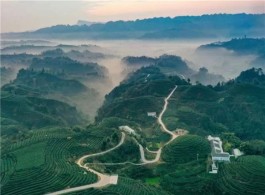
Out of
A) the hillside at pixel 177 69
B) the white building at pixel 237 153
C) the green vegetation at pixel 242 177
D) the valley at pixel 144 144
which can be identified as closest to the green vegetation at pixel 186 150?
the valley at pixel 144 144

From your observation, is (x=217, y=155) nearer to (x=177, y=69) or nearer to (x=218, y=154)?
(x=218, y=154)

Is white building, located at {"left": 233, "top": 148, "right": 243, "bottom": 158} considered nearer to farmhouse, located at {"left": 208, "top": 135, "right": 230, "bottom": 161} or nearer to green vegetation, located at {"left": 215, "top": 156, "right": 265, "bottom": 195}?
farmhouse, located at {"left": 208, "top": 135, "right": 230, "bottom": 161}

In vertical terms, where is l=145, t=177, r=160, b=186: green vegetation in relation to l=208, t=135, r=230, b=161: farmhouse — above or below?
below

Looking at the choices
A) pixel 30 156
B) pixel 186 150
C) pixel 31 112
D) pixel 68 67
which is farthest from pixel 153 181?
pixel 68 67

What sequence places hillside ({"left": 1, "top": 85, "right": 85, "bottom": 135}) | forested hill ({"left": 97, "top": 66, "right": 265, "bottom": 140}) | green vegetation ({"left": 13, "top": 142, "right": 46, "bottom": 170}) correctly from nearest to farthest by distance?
green vegetation ({"left": 13, "top": 142, "right": 46, "bottom": 170}) → forested hill ({"left": 97, "top": 66, "right": 265, "bottom": 140}) → hillside ({"left": 1, "top": 85, "right": 85, "bottom": 135})

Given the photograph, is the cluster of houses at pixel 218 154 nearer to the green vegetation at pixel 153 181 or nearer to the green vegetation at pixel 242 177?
the green vegetation at pixel 242 177

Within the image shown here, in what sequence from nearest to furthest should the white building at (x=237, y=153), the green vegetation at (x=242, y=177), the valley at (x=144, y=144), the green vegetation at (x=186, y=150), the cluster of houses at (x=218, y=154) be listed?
1. the green vegetation at (x=242, y=177)
2. the valley at (x=144, y=144)
3. the cluster of houses at (x=218, y=154)
4. the white building at (x=237, y=153)
5. the green vegetation at (x=186, y=150)

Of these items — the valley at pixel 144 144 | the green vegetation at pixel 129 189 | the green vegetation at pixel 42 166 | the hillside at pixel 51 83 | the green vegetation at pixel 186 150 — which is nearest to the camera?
the green vegetation at pixel 129 189

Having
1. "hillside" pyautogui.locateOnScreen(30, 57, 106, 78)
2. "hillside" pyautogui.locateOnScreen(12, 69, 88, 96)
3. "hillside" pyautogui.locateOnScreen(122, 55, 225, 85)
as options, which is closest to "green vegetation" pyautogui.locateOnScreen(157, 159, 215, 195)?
"hillside" pyautogui.locateOnScreen(12, 69, 88, 96)

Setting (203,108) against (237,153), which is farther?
(203,108)
